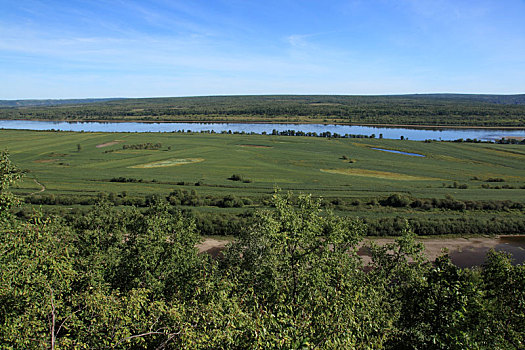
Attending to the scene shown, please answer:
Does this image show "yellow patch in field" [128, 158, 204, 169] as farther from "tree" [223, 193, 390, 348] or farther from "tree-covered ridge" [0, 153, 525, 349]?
"tree" [223, 193, 390, 348]

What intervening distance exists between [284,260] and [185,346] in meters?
6.09

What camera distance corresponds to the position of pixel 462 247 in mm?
44500

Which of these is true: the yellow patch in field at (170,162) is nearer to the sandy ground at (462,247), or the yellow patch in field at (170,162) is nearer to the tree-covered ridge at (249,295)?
the sandy ground at (462,247)

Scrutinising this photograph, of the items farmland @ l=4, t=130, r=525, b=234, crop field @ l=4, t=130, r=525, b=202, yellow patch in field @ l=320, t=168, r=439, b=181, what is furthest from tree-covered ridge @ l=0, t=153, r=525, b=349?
yellow patch in field @ l=320, t=168, r=439, b=181

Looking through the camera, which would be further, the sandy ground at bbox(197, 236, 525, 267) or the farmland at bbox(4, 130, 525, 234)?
the farmland at bbox(4, 130, 525, 234)

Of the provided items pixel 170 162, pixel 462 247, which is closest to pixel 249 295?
pixel 462 247

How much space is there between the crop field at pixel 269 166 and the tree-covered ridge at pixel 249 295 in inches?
1844

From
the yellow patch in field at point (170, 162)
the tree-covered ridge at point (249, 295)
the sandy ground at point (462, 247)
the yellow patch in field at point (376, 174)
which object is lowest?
the sandy ground at point (462, 247)

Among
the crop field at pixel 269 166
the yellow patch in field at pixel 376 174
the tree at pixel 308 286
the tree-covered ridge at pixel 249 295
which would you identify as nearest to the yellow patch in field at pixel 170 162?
the crop field at pixel 269 166

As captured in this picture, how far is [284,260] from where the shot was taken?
46.9 ft

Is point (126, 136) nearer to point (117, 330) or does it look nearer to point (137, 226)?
point (137, 226)

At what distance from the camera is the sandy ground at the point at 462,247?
41125 mm

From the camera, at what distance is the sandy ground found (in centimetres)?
4112

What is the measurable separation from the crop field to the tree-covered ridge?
46831mm
